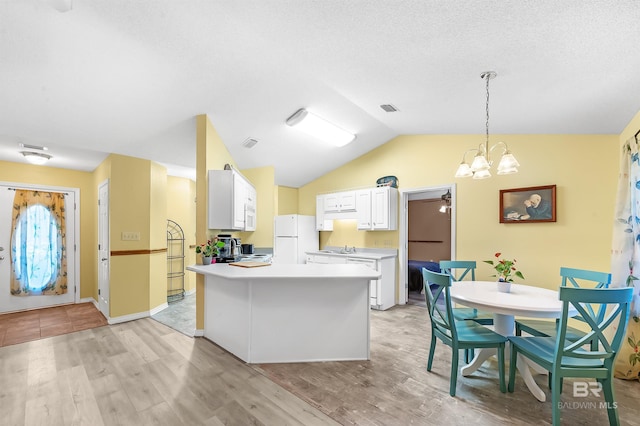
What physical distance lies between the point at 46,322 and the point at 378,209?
5235mm

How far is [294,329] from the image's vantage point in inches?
106

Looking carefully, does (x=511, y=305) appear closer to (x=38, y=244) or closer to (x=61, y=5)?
(x=61, y=5)

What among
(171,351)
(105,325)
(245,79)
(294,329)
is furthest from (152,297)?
(245,79)

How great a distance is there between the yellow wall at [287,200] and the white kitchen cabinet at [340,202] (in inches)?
29.1

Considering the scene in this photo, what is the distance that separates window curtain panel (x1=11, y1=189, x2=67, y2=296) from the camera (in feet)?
14.6

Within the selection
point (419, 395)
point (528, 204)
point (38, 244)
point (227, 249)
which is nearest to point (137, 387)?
point (227, 249)

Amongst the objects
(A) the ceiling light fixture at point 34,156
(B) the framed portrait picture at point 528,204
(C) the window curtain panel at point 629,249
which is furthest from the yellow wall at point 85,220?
(C) the window curtain panel at point 629,249

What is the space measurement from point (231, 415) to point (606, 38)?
3.41 m

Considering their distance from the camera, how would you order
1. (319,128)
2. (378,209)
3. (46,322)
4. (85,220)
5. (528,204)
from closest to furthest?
(528,204) → (319,128) → (46,322) → (378,209) → (85,220)

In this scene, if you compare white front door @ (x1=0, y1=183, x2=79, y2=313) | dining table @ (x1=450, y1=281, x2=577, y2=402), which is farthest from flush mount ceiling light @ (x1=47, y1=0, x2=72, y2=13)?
white front door @ (x1=0, y1=183, x2=79, y2=313)

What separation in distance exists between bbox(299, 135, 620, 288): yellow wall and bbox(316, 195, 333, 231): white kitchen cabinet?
147 centimetres

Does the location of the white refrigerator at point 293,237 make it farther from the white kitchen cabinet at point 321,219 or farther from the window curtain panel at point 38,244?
the window curtain panel at point 38,244

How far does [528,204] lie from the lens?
350 centimetres

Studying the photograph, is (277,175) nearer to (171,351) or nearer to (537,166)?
(171,351)
